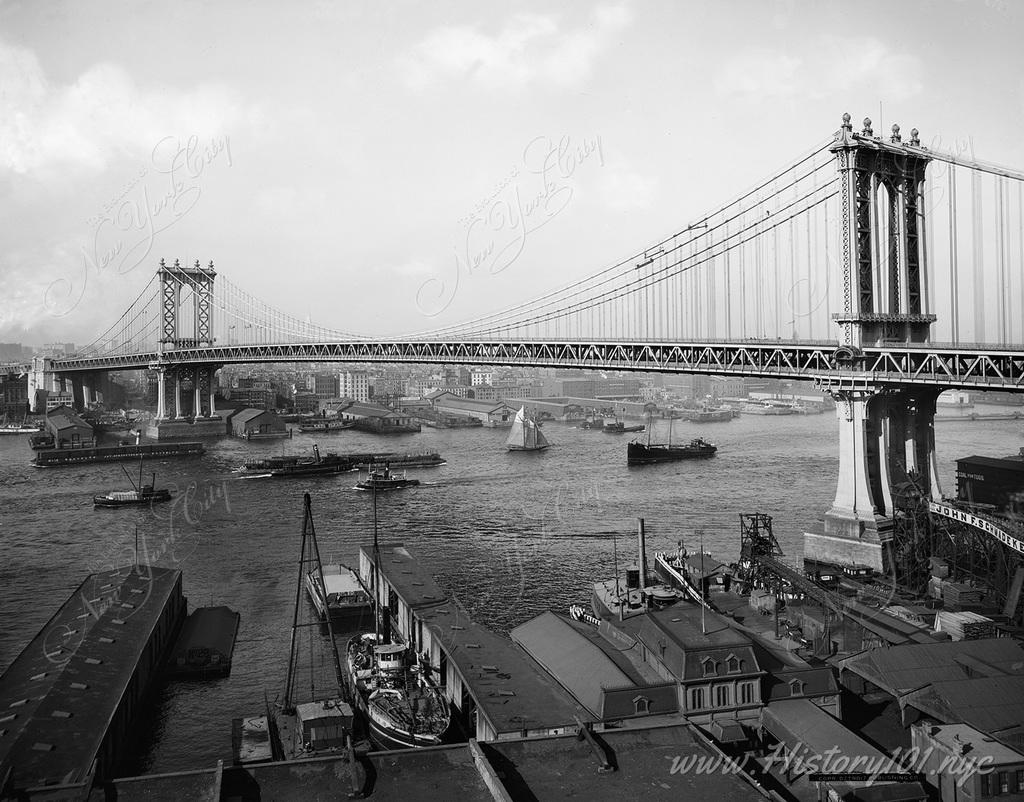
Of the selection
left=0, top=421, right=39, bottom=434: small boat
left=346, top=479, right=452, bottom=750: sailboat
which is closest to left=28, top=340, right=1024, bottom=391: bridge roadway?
left=346, top=479, right=452, bottom=750: sailboat

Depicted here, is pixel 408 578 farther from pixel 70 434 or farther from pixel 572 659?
pixel 70 434

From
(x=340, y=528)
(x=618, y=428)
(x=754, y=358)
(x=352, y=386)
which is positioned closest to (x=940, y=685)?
(x=754, y=358)

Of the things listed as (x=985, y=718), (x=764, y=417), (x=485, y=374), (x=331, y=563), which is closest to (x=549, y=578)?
(x=331, y=563)

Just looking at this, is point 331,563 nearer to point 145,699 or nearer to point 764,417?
point 145,699

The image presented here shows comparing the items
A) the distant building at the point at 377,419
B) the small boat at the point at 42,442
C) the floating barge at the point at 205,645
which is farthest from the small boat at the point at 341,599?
the distant building at the point at 377,419

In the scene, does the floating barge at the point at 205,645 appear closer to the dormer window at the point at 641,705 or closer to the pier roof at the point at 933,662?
the dormer window at the point at 641,705

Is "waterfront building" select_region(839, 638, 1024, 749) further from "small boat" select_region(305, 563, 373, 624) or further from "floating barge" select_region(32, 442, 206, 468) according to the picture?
"floating barge" select_region(32, 442, 206, 468)
